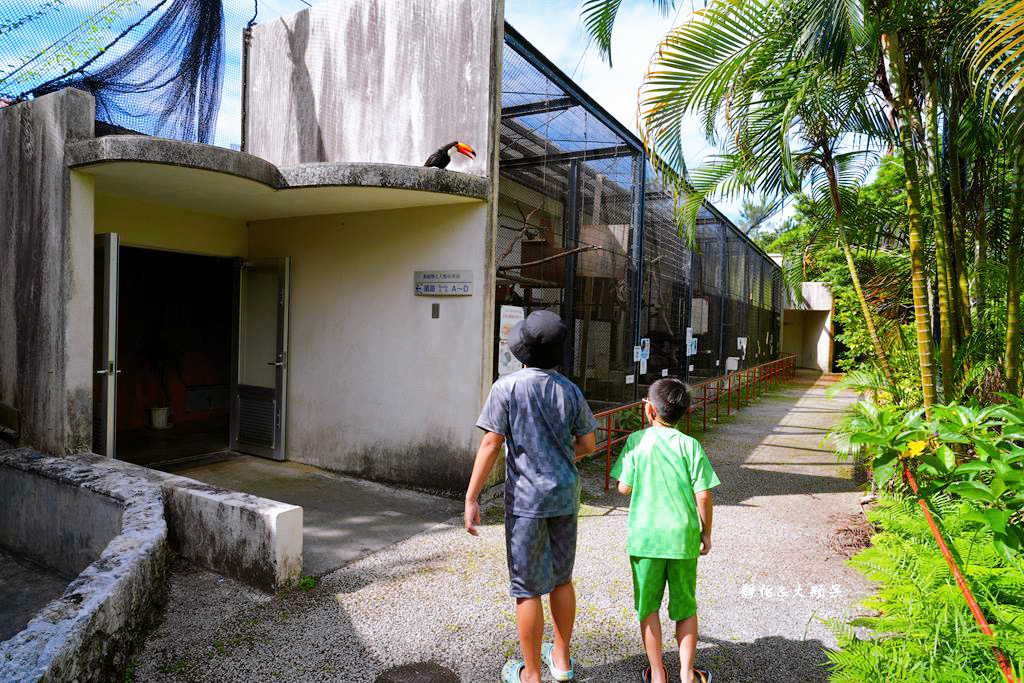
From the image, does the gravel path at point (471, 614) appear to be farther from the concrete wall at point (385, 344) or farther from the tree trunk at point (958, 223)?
the tree trunk at point (958, 223)

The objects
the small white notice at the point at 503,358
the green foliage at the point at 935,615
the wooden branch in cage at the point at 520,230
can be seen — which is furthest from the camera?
the wooden branch in cage at the point at 520,230

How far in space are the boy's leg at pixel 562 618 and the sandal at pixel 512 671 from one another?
15cm

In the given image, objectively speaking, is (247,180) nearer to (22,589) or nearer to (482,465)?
(22,589)

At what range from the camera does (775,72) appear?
14.7 feet

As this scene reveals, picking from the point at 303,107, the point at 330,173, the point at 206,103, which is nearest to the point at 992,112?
the point at 330,173

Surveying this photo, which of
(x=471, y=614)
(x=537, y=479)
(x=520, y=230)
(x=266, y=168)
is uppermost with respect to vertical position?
(x=266, y=168)

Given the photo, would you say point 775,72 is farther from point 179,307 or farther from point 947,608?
point 179,307

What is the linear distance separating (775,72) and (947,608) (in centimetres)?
367

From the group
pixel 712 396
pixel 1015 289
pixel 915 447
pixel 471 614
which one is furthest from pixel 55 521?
pixel 712 396

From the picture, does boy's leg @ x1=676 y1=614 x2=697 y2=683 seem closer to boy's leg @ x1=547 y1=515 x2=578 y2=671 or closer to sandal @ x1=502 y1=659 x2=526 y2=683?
boy's leg @ x1=547 y1=515 x2=578 y2=671

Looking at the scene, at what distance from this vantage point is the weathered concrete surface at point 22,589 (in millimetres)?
3584

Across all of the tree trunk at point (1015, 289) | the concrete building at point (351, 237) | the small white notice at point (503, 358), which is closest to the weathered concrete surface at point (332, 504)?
the concrete building at point (351, 237)

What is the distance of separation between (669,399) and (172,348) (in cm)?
808

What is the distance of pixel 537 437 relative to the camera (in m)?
2.52
